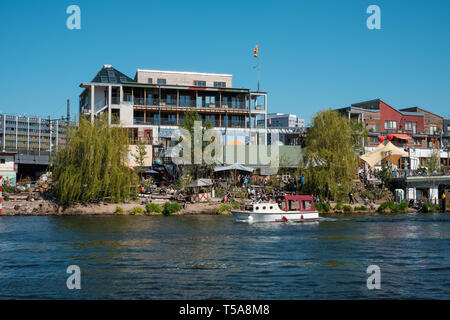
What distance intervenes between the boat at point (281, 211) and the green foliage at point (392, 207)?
52.8ft

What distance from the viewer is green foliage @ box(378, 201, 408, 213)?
63.2 metres

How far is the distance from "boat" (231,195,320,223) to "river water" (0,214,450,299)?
407 centimetres

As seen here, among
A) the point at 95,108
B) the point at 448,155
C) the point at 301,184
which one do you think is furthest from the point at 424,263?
the point at 448,155

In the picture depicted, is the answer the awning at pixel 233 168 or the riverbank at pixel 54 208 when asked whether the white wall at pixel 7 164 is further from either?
the awning at pixel 233 168

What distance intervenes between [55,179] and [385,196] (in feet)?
135

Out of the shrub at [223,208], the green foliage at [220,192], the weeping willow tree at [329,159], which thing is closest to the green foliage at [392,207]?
the weeping willow tree at [329,159]

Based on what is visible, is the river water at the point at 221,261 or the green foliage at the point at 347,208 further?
the green foliage at the point at 347,208

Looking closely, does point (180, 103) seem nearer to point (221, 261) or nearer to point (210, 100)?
point (210, 100)

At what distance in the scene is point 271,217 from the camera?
4756 centimetres

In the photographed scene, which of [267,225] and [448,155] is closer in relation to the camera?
[267,225]

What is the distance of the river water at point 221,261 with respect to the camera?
19891 mm

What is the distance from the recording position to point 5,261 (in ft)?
84.2

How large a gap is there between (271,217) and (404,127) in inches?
2443
